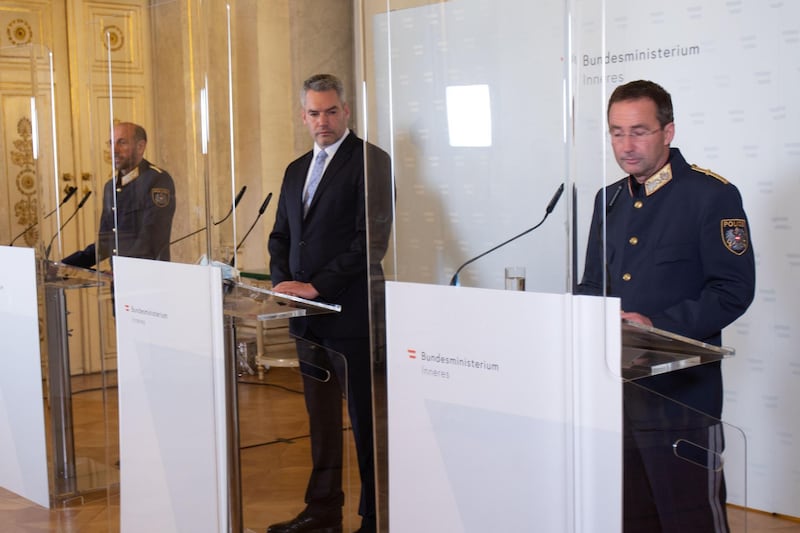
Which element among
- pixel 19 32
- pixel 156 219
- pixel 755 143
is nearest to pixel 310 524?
pixel 156 219

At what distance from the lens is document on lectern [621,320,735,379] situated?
5.34 ft

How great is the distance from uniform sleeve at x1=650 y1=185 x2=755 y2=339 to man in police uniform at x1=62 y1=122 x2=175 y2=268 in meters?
1.43

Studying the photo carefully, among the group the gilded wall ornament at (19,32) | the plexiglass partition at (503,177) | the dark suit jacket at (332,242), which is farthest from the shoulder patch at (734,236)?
the gilded wall ornament at (19,32)

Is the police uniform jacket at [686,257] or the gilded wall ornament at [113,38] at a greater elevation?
the gilded wall ornament at [113,38]

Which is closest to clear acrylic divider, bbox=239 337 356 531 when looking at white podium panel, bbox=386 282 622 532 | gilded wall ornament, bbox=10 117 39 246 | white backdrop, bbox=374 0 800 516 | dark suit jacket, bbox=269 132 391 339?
dark suit jacket, bbox=269 132 391 339

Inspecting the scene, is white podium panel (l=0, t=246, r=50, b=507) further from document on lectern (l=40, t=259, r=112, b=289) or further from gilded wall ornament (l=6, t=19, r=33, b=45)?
gilded wall ornament (l=6, t=19, r=33, b=45)

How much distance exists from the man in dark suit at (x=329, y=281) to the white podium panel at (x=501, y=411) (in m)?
0.63

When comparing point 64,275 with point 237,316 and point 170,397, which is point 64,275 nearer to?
point 170,397

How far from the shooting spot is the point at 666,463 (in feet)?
5.52

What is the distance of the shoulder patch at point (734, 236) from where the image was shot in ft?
7.84

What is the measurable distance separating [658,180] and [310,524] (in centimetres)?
133

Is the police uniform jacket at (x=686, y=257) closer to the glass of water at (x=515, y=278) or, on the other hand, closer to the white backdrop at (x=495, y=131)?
the white backdrop at (x=495, y=131)

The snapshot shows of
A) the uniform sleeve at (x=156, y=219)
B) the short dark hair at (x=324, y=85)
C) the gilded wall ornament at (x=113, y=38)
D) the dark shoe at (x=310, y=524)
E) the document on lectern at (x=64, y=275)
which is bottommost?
the dark shoe at (x=310, y=524)

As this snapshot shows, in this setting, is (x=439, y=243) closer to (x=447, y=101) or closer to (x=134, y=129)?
(x=447, y=101)
